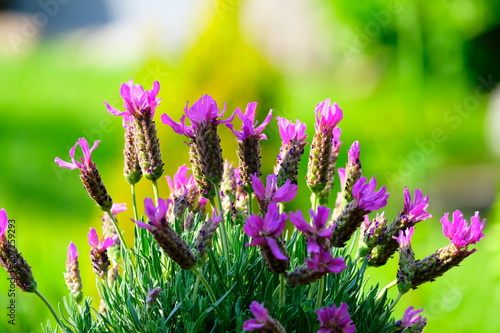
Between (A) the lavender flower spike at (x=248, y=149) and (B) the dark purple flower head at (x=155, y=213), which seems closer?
(B) the dark purple flower head at (x=155, y=213)

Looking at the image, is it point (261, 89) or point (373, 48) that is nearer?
point (261, 89)

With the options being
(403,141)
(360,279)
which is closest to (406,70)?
(403,141)

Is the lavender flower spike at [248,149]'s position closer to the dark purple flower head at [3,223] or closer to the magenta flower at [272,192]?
the magenta flower at [272,192]

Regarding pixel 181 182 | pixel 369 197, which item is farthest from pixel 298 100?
pixel 369 197

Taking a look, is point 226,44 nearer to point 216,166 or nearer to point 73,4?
point 216,166

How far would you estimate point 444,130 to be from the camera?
279 inches

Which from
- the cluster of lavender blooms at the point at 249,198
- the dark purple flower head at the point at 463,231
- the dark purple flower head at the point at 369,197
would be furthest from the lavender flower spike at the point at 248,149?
the dark purple flower head at the point at 463,231

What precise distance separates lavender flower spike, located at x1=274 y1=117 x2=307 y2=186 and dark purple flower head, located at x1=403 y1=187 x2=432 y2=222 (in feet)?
0.69

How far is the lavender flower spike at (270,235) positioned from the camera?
44.1 inches

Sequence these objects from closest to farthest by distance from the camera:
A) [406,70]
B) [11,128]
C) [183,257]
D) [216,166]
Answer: [183,257] < [216,166] < [406,70] < [11,128]

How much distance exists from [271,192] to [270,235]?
134 mm

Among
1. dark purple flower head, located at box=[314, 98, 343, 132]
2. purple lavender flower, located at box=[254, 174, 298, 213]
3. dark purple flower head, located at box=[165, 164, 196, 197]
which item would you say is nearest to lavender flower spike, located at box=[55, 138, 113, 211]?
dark purple flower head, located at box=[165, 164, 196, 197]

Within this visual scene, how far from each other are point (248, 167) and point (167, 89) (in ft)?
6.10

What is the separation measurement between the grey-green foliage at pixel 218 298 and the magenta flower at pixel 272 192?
15cm
